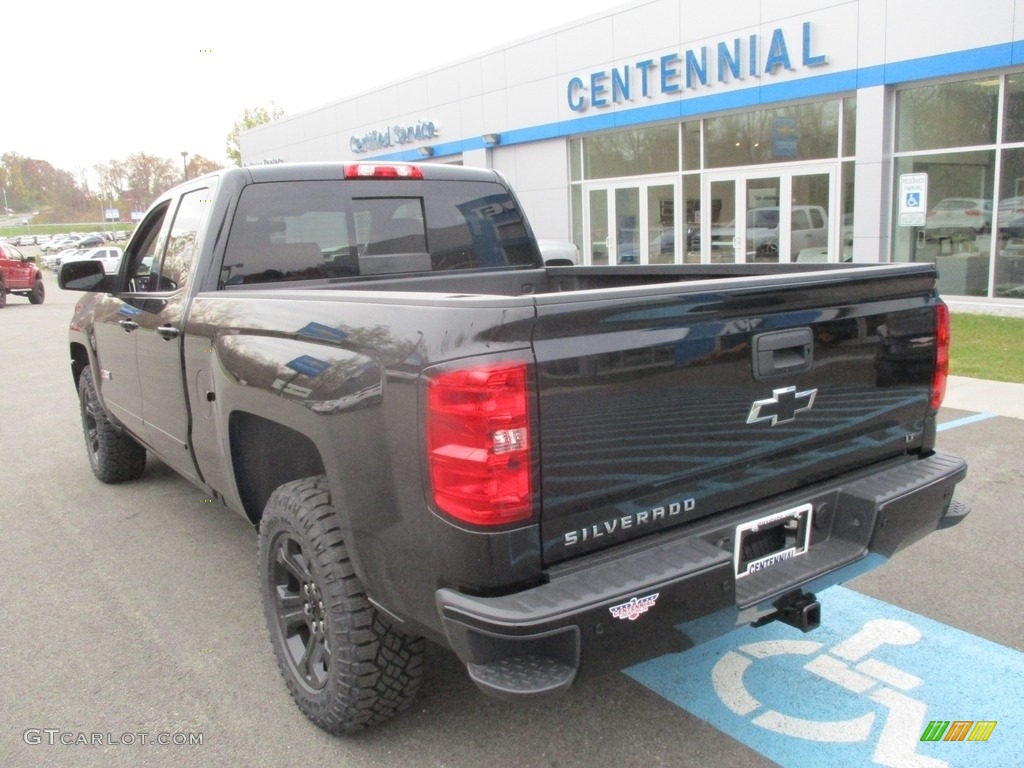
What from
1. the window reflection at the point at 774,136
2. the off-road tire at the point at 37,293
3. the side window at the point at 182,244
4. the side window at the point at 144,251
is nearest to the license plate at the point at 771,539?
the side window at the point at 182,244

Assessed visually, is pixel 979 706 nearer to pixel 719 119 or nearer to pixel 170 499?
pixel 170 499

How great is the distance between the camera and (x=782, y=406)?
2.64 meters

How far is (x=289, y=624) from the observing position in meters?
3.03

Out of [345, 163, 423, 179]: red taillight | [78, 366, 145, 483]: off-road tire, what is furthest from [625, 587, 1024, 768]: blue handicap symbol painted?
[78, 366, 145, 483]: off-road tire

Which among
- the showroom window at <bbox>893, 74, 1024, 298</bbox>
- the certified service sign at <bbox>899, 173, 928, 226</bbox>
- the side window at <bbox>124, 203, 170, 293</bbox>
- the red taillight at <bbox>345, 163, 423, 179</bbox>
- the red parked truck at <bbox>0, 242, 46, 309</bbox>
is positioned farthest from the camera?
the red parked truck at <bbox>0, 242, 46, 309</bbox>

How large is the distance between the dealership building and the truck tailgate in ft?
36.5

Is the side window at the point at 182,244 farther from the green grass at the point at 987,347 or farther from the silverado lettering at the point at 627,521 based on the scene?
the green grass at the point at 987,347

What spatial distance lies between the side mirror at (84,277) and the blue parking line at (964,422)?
5.98 m

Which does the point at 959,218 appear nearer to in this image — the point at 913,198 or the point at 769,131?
the point at 913,198

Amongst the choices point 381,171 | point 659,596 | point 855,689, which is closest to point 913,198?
point 381,171

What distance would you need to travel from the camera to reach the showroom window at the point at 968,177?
12.1m

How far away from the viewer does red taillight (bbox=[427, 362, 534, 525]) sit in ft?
6.89

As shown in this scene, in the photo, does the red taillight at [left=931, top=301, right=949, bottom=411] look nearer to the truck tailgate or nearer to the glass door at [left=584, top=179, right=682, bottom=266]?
the truck tailgate

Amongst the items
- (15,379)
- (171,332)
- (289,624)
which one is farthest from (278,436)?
(15,379)
